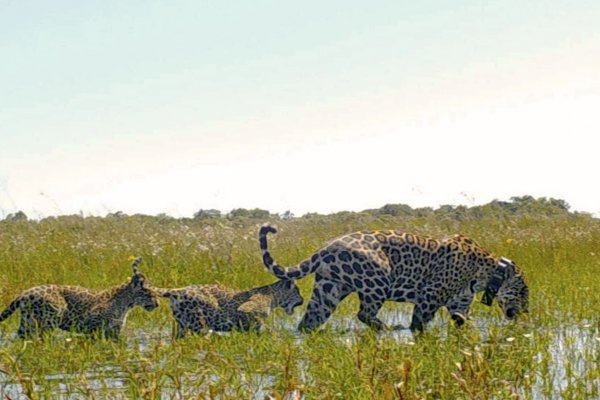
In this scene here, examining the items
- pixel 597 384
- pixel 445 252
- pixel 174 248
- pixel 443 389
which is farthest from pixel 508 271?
pixel 174 248

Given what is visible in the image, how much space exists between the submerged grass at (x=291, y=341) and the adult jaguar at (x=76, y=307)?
0.68 ft

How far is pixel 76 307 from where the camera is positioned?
31.1 ft

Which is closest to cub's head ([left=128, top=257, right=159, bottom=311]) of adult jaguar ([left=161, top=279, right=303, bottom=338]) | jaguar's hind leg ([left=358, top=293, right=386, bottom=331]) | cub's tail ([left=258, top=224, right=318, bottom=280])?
adult jaguar ([left=161, top=279, right=303, bottom=338])

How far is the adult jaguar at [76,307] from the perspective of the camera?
30.0 ft

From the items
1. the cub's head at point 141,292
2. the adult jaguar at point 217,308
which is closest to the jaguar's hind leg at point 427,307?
the adult jaguar at point 217,308

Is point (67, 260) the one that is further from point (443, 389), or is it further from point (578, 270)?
point (443, 389)

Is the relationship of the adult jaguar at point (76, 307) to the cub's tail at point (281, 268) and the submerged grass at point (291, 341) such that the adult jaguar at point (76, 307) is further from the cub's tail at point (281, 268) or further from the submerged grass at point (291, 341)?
the cub's tail at point (281, 268)

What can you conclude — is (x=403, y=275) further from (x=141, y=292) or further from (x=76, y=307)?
(x=76, y=307)

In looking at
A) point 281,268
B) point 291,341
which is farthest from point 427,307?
point 291,341

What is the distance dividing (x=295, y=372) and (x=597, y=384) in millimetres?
2126

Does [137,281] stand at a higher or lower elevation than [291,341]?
higher

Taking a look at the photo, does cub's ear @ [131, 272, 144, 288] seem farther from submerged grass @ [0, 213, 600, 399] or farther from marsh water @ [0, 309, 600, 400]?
marsh water @ [0, 309, 600, 400]

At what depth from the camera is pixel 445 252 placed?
10.2 metres

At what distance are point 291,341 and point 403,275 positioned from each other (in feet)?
8.19
